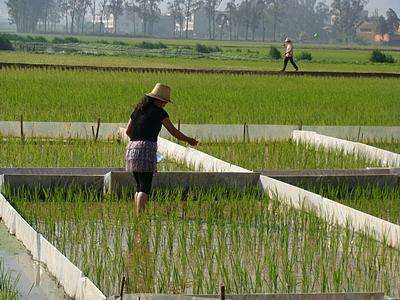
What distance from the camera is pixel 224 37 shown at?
112m

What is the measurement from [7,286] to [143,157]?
1.84 m

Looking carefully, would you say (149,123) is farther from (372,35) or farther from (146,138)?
(372,35)

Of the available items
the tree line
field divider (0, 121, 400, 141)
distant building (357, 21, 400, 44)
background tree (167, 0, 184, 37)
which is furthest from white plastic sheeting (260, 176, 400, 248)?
background tree (167, 0, 184, 37)

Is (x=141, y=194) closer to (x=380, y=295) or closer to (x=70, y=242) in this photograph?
(x=70, y=242)

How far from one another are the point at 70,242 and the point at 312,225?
4.26 ft

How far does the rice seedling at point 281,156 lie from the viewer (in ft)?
27.8

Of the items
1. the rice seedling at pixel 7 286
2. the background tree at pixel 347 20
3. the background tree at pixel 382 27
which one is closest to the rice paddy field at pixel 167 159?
the rice seedling at pixel 7 286

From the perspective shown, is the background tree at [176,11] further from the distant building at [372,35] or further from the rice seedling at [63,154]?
the rice seedling at [63,154]

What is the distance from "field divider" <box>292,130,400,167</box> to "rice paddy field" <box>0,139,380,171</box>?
7cm

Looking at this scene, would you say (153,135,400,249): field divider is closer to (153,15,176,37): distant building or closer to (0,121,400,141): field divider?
A: (0,121,400,141): field divider

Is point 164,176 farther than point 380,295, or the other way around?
point 164,176

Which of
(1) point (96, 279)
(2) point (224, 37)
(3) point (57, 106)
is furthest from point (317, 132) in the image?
(2) point (224, 37)

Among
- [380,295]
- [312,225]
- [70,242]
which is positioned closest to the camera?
[380,295]

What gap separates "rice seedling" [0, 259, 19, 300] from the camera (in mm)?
4031
